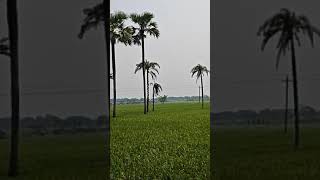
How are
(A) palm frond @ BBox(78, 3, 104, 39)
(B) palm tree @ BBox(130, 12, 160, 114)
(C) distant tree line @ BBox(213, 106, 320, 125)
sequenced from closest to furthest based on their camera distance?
(C) distant tree line @ BBox(213, 106, 320, 125)
(A) palm frond @ BBox(78, 3, 104, 39)
(B) palm tree @ BBox(130, 12, 160, 114)

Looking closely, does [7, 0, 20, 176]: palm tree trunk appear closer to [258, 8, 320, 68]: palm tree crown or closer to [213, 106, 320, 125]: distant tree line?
[213, 106, 320, 125]: distant tree line

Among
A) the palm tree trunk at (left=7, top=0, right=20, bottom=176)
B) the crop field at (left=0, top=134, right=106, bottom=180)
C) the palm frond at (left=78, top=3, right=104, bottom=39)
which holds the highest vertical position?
the palm frond at (left=78, top=3, right=104, bottom=39)

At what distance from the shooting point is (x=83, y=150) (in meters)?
3.97

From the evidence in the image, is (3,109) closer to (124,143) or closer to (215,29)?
(215,29)

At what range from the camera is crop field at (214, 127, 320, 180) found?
360 cm

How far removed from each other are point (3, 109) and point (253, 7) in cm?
218

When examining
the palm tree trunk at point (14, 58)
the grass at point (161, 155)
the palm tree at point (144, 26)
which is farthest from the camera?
the palm tree at point (144, 26)

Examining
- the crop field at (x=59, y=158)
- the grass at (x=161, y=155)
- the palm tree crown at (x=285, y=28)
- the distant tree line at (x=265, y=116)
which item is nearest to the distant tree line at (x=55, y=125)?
the crop field at (x=59, y=158)

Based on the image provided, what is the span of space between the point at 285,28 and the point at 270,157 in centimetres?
105

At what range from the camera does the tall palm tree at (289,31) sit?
3576 millimetres

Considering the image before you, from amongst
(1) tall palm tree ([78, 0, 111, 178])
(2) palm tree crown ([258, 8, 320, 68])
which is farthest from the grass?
(2) palm tree crown ([258, 8, 320, 68])

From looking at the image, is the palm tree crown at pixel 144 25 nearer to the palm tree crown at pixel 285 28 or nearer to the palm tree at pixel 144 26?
the palm tree at pixel 144 26

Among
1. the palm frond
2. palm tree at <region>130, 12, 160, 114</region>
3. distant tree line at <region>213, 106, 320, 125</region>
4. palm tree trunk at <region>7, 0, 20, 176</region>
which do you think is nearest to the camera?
palm tree trunk at <region>7, 0, 20, 176</region>

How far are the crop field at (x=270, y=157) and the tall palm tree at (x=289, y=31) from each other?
3.9 inches
